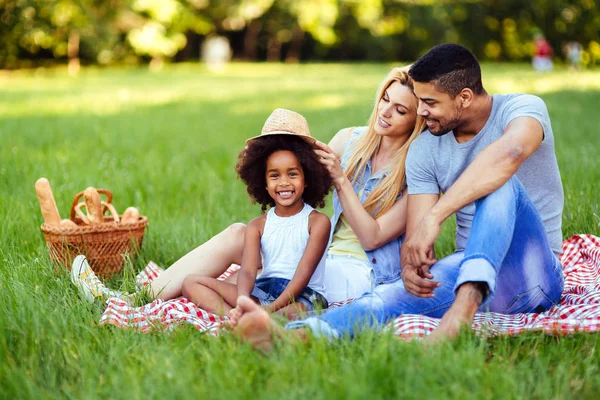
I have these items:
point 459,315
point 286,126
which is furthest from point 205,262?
point 459,315

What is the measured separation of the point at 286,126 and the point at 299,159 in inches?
7.4

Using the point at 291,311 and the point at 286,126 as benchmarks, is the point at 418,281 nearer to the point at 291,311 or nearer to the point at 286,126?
the point at 291,311

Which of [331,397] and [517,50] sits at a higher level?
[517,50]

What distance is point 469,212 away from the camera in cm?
368

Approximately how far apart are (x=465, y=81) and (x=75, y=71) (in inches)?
1182

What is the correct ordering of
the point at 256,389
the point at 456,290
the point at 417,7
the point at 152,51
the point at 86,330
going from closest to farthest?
the point at 256,389
the point at 456,290
the point at 86,330
the point at 152,51
the point at 417,7

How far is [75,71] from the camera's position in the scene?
102 ft

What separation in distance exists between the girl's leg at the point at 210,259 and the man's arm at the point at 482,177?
41.9 inches

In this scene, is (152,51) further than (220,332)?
Yes

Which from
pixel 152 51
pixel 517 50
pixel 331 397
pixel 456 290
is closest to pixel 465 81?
pixel 456 290

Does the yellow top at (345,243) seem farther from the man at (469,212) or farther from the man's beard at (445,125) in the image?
the man's beard at (445,125)

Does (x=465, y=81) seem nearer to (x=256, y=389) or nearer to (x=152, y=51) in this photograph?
(x=256, y=389)

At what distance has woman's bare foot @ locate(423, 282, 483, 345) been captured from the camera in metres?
2.85

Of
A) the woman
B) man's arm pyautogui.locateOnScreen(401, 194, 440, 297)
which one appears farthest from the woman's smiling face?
man's arm pyautogui.locateOnScreen(401, 194, 440, 297)
